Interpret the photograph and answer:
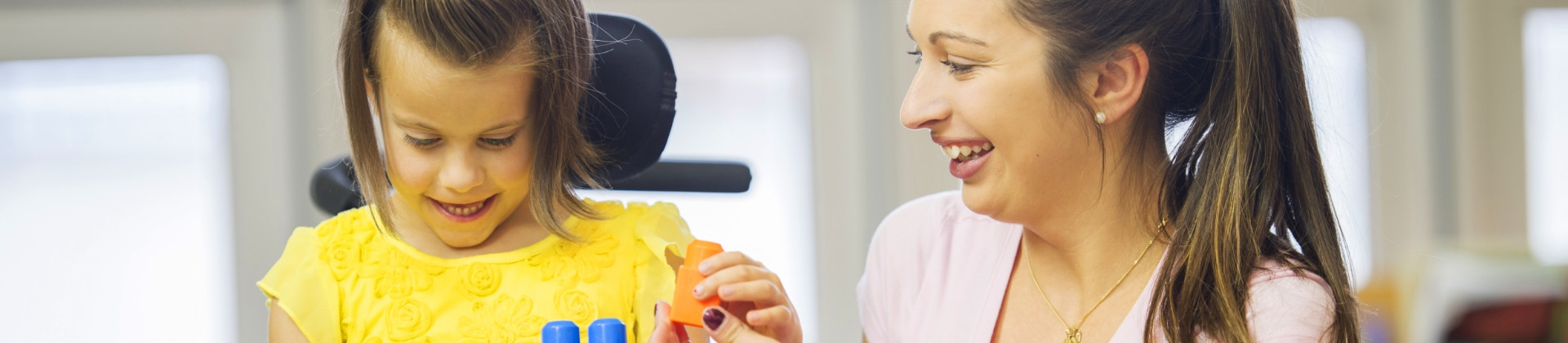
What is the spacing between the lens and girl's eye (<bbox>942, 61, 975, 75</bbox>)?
3.18 feet

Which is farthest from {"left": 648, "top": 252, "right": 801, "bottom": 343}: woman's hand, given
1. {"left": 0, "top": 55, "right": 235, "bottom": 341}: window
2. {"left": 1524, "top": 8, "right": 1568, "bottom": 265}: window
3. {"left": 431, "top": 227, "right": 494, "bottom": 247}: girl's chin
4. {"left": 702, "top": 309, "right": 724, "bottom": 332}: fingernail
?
{"left": 1524, "top": 8, "right": 1568, "bottom": 265}: window

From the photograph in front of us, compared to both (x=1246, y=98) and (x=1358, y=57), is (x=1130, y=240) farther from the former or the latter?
(x=1358, y=57)

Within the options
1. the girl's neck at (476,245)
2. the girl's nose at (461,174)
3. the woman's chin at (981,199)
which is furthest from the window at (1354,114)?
the girl's nose at (461,174)

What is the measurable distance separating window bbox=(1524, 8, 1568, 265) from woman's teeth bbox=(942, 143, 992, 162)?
2.32 m

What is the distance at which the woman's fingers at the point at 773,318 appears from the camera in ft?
2.96

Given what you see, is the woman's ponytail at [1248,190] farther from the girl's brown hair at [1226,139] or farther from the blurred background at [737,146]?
the blurred background at [737,146]

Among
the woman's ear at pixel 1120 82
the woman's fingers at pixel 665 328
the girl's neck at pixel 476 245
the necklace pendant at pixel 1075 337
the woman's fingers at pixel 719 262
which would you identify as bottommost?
the necklace pendant at pixel 1075 337

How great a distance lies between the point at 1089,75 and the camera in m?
0.98

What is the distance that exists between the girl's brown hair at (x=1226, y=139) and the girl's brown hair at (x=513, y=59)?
0.40 m

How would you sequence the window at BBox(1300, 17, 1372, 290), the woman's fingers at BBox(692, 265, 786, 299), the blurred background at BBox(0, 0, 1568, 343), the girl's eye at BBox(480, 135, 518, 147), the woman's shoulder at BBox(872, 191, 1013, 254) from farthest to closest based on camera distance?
the window at BBox(1300, 17, 1372, 290) < the blurred background at BBox(0, 0, 1568, 343) < the woman's shoulder at BBox(872, 191, 1013, 254) < the girl's eye at BBox(480, 135, 518, 147) < the woman's fingers at BBox(692, 265, 786, 299)

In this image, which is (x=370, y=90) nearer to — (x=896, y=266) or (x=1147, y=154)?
(x=896, y=266)

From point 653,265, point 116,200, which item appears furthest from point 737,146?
point 653,265

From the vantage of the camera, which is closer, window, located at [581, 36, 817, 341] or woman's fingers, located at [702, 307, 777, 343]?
woman's fingers, located at [702, 307, 777, 343]

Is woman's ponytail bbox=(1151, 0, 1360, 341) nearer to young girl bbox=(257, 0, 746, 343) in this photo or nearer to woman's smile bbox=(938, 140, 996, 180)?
woman's smile bbox=(938, 140, 996, 180)
